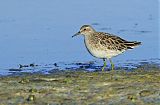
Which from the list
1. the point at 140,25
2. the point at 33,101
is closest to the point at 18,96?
the point at 33,101

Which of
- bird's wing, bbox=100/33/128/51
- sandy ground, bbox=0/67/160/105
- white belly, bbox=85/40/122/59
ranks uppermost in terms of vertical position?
bird's wing, bbox=100/33/128/51

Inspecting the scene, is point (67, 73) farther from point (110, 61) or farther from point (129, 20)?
point (129, 20)

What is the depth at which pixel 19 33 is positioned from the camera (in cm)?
1780

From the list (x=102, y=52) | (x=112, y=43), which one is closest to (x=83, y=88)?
(x=102, y=52)

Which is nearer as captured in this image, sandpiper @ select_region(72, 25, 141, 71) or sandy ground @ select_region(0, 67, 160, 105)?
sandy ground @ select_region(0, 67, 160, 105)

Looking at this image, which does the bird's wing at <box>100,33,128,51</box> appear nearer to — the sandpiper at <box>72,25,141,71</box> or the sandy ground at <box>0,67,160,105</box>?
the sandpiper at <box>72,25,141,71</box>

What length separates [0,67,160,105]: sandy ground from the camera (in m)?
10.3

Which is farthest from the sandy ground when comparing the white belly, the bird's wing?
the bird's wing

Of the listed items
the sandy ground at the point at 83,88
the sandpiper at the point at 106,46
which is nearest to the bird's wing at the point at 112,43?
the sandpiper at the point at 106,46

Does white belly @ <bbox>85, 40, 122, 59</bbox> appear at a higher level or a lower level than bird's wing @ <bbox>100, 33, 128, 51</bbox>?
lower

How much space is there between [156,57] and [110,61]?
1.60m

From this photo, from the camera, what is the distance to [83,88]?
36.6ft

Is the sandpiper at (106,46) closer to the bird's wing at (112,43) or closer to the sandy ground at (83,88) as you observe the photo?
the bird's wing at (112,43)

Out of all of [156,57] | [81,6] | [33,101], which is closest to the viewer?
[33,101]
